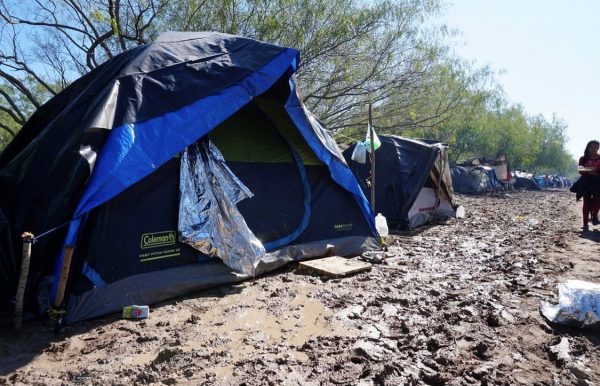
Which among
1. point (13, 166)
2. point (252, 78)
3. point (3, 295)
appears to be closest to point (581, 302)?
point (252, 78)

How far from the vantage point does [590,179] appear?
7395mm

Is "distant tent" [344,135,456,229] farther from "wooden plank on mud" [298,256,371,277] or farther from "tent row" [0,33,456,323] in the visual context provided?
"wooden plank on mud" [298,256,371,277]

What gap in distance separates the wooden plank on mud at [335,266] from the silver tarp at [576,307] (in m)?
1.90

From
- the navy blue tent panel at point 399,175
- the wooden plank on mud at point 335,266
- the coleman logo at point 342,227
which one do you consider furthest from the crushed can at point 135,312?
the navy blue tent panel at point 399,175

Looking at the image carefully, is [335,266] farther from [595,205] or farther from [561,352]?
[595,205]

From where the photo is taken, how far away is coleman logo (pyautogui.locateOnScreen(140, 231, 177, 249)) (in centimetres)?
361

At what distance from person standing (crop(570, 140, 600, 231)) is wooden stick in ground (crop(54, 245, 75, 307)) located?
796cm

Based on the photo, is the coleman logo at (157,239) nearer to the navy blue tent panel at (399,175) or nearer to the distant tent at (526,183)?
the navy blue tent panel at (399,175)

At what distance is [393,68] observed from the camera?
14445 mm

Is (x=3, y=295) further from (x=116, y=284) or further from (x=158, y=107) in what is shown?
(x=158, y=107)

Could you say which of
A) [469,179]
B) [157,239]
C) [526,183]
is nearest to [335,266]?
[157,239]

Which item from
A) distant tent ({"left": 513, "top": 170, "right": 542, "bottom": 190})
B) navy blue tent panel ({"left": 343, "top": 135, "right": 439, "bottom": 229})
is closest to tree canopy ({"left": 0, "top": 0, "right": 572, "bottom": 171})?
navy blue tent panel ({"left": 343, "top": 135, "right": 439, "bottom": 229})

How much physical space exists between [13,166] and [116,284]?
1493 millimetres

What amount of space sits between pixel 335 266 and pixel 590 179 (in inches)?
223
